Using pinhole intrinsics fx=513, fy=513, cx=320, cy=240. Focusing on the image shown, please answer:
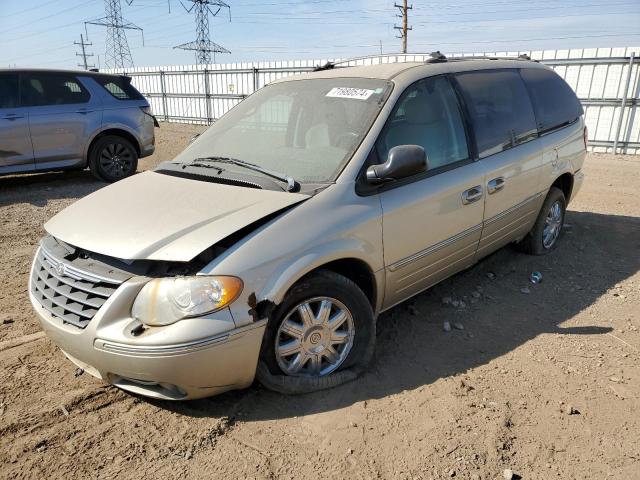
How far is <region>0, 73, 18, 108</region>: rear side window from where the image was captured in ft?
25.3

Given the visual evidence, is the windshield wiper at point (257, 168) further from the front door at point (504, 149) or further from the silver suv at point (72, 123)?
the silver suv at point (72, 123)

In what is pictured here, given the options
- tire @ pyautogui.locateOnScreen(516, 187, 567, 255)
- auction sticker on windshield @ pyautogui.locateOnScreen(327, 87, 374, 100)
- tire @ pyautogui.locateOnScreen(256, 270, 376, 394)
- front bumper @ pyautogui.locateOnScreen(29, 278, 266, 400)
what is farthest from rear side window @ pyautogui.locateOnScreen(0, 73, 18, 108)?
tire @ pyautogui.locateOnScreen(516, 187, 567, 255)

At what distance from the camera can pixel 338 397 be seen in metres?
2.94

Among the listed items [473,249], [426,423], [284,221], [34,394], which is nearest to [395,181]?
[284,221]

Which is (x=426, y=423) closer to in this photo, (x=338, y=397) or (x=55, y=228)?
(x=338, y=397)

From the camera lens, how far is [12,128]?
7.70 metres

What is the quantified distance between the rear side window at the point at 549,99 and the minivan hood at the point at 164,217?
9.66ft

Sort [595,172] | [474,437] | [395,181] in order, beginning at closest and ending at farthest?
[474,437] < [395,181] < [595,172]

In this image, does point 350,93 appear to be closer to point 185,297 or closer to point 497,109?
point 497,109

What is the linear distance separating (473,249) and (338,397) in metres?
1.72

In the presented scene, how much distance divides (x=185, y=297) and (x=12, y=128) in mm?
6871

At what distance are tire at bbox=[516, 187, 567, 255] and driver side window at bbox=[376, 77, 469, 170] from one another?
169 cm

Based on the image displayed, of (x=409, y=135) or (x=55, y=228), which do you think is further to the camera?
(x=409, y=135)

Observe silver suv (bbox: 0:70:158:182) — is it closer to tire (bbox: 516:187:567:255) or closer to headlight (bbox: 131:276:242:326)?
headlight (bbox: 131:276:242:326)
